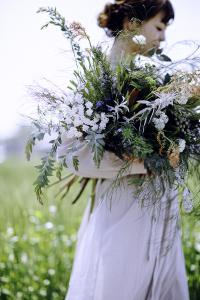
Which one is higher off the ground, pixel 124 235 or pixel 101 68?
pixel 101 68

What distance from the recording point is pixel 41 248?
159 inches

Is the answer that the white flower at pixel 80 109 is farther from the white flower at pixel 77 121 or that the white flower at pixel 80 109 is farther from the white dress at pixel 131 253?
the white dress at pixel 131 253

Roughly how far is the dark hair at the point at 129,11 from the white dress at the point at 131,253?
0.90m

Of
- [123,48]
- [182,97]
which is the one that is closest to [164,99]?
[182,97]

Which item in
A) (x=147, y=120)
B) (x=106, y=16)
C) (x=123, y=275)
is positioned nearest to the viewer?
(x=147, y=120)

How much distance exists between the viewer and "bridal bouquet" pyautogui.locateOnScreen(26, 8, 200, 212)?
6.73 feet

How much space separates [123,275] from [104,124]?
2.86 ft

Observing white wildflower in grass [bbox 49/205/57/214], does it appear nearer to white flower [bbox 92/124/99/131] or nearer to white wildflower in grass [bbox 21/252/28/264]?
white wildflower in grass [bbox 21/252/28/264]

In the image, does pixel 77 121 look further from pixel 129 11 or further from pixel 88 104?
pixel 129 11

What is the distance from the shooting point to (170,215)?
250 cm

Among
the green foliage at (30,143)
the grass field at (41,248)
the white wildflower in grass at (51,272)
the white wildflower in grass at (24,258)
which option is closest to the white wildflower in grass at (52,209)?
the grass field at (41,248)

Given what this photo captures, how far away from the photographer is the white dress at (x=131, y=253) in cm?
243

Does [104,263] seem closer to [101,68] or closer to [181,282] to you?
[181,282]

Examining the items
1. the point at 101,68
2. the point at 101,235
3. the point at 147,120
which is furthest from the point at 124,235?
the point at 101,68
